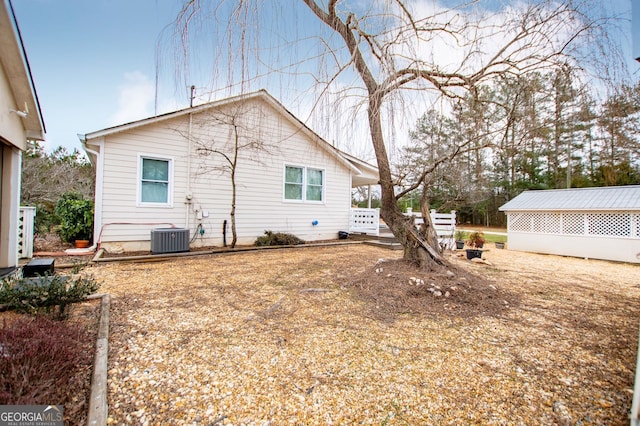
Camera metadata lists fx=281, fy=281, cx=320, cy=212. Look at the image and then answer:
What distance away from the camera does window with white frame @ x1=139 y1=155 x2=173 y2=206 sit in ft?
26.2

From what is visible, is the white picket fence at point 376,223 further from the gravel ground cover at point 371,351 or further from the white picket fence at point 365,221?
the gravel ground cover at point 371,351

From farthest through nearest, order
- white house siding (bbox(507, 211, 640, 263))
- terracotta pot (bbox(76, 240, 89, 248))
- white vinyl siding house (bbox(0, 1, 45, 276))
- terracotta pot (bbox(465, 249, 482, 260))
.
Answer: white house siding (bbox(507, 211, 640, 263))
terracotta pot (bbox(465, 249, 482, 260))
terracotta pot (bbox(76, 240, 89, 248))
white vinyl siding house (bbox(0, 1, 45, 276))

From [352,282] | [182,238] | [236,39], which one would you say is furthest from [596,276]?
[182,238]

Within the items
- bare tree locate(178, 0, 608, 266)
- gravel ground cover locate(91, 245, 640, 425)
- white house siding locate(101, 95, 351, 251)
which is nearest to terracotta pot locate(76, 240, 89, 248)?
white house siding locate(101, 95, 351, 251)

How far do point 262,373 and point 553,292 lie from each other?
5076mm

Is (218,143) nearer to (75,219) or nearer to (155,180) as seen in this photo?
(155,180)

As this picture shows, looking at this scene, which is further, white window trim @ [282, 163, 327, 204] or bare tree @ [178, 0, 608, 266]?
white window trim @ [282, 163, 327, 204]

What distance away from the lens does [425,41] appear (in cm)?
312

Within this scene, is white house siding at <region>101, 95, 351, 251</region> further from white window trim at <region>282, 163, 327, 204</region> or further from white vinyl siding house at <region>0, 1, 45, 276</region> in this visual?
white vinyl siding house at <region>0, 1, 45, 276</region>

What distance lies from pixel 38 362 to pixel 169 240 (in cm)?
610

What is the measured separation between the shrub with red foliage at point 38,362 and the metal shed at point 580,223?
12126mm

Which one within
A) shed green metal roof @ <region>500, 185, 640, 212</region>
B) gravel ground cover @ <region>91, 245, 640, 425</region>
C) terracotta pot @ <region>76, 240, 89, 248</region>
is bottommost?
gravel ground cover @ <region>91, 245, 640, 425</region>

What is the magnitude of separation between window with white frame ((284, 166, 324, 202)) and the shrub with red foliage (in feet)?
27.6

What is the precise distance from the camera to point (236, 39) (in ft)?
7.58
